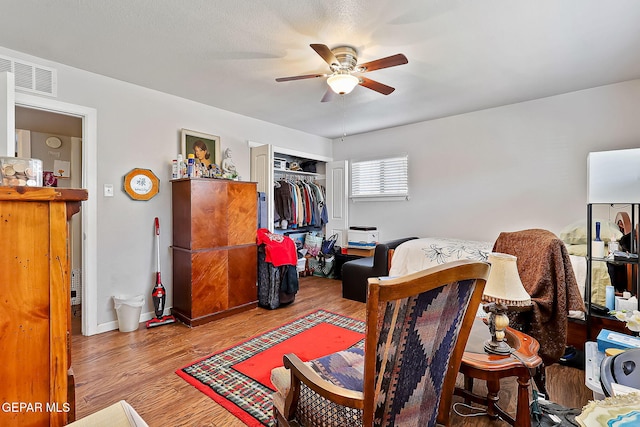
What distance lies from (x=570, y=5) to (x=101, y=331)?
455 centimetres

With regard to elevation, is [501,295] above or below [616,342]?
above

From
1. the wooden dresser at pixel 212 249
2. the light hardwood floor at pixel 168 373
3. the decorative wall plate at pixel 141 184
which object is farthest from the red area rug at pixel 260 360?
the decorative wall plate at pixel 141 184

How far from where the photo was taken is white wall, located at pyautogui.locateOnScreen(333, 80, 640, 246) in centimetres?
320

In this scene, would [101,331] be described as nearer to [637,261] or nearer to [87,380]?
[87,380]

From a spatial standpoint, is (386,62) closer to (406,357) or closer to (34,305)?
(406,357)

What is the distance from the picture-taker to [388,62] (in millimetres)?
2137

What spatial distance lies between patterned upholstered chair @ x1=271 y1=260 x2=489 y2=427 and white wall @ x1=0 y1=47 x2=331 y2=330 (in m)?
2.65

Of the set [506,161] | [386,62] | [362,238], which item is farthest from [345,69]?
[362,238]

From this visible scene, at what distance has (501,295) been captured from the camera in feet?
4.77

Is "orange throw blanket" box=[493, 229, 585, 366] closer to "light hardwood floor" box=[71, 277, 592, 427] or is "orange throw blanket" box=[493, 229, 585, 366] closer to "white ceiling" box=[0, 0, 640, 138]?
"light hardwood floor" box=[71, 277, 592, 427]

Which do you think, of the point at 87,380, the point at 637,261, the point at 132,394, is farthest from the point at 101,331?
the point at 637,261

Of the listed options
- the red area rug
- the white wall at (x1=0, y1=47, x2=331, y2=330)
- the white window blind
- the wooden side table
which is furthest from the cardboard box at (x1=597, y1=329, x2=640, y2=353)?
the white wall at (x1=0, y1=47, x2=331, y2=330)

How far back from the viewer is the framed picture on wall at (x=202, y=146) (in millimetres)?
3447

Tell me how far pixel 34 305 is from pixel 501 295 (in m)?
1.74
